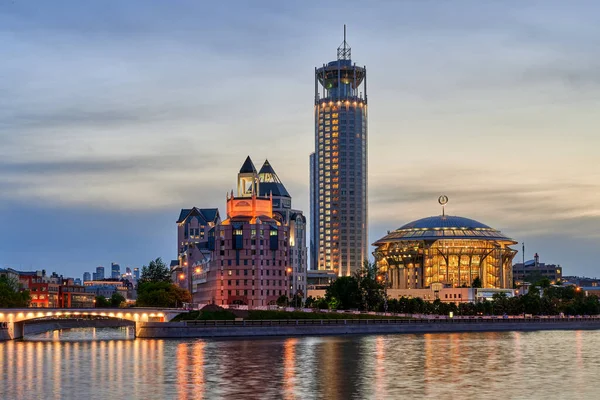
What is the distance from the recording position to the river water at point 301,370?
3583 inches

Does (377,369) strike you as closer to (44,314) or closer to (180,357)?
(180,357)

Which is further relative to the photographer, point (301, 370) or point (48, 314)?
point (48, 314)

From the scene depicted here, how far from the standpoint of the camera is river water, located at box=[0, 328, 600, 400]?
299 feet

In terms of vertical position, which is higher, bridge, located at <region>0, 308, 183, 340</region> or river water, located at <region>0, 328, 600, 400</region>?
bridge, located at <region>0, 308, 183, 340</region>

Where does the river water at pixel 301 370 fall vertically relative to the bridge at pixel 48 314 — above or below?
below

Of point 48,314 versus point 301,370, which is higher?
point 48,314

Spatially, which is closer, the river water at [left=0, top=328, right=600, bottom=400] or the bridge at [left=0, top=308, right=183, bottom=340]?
the river water at [left=0, top=328, right=600, bottom=400]

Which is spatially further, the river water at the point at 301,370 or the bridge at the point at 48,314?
the bridge at the point at 48,314

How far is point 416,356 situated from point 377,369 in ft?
70.0

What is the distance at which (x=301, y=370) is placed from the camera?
4412 inches

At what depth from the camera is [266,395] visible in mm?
87312

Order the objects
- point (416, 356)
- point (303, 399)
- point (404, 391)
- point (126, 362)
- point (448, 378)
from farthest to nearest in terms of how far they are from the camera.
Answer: point (416, 356), point (126, 362), point (448, 378), point (404, 391), point (303, 399)

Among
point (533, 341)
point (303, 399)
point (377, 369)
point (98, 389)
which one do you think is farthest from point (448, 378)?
point (533, 341)

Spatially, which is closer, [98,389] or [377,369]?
[98,389]
